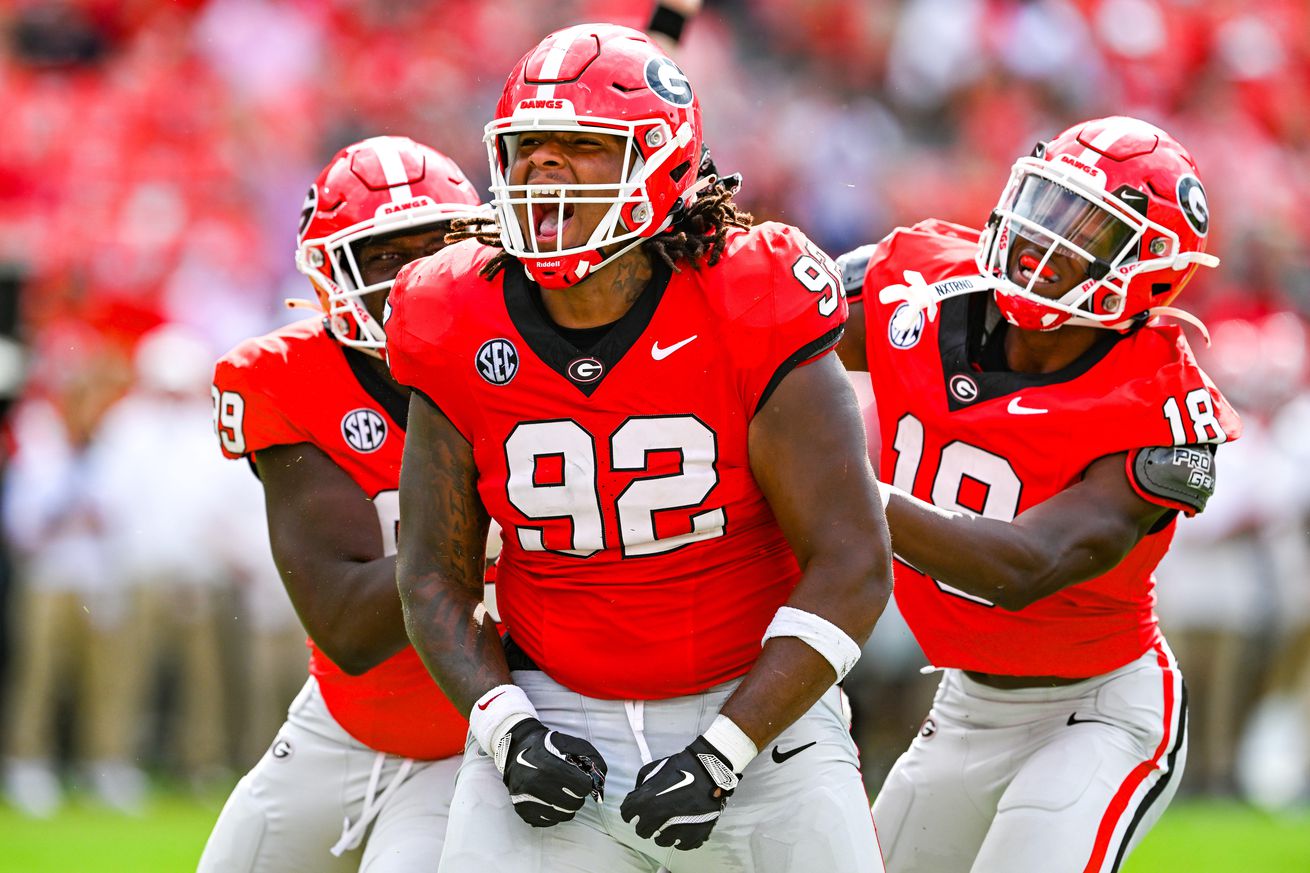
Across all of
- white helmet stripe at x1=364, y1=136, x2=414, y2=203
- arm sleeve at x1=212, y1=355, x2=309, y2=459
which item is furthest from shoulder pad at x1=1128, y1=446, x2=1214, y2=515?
arm sleeve at x1=212, y1=355, x2=309, y2=459

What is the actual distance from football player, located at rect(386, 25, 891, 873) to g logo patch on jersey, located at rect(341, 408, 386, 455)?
1.94 feet

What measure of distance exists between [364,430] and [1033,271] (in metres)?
1.56

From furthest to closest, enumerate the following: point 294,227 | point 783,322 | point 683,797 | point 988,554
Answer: point 294,227 → point 988,554 → point 783,322 → point 683,797

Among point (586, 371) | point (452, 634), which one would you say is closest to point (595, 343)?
point (586, 371)

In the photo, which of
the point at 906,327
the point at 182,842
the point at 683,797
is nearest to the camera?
the point at 683,797

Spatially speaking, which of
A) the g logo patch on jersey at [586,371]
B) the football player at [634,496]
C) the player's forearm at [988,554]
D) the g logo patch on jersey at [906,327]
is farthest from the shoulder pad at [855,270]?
the g logo patch on jersey at [586,371]

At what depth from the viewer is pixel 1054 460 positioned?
3988 millimetres

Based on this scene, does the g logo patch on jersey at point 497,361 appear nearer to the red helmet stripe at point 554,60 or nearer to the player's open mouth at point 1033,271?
the red helmet stripe at point 554,60

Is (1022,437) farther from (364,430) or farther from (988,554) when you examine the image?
(364,430)

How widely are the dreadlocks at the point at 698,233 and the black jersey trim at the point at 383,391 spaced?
646mm

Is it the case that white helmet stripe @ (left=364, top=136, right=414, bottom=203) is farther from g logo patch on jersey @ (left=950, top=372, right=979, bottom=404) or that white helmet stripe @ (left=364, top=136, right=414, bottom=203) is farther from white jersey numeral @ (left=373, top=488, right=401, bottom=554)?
g logo patch on jersey @ (left=950, top=372, right=979, bottom=404)

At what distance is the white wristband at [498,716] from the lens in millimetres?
3080

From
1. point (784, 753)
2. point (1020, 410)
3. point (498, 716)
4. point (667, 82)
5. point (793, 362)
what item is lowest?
point (784, 753)

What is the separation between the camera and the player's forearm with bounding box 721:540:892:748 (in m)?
3.04
